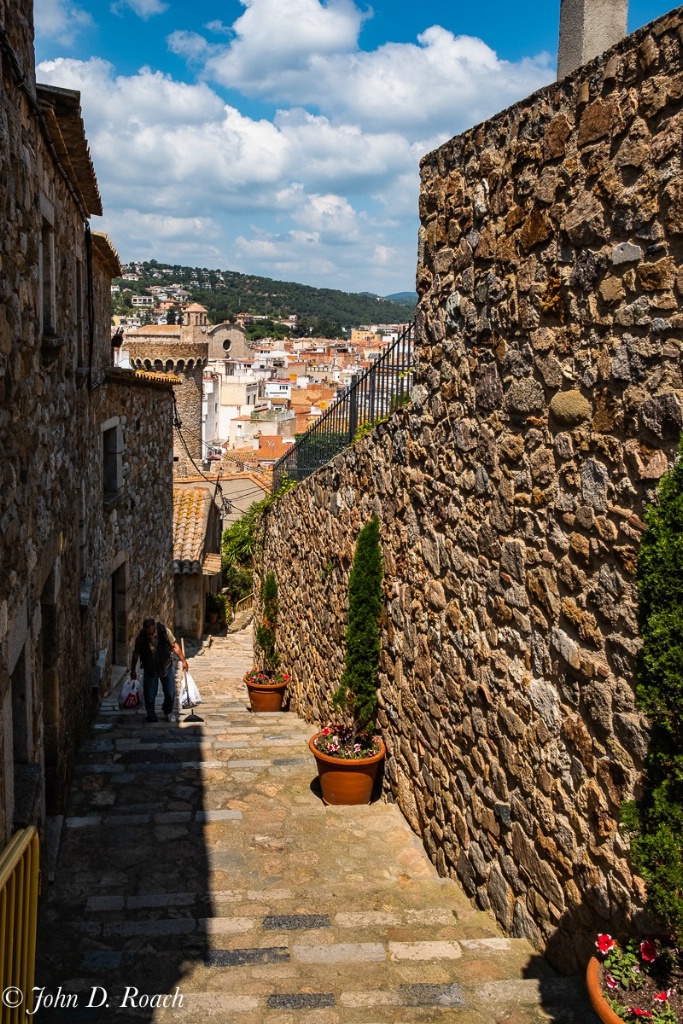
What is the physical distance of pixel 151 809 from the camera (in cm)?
647

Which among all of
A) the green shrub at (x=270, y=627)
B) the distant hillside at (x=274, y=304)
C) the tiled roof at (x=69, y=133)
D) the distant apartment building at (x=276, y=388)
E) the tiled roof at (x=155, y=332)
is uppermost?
the distant hillside at (x=274, y=304)

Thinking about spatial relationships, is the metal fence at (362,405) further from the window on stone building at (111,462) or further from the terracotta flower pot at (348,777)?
the terracotta flower pot at (348,777)

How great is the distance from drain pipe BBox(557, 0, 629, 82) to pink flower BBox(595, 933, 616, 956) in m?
3.69

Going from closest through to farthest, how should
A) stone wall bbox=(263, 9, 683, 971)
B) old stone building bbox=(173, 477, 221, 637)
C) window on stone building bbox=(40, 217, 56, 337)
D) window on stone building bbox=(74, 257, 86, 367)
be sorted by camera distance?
stone wall bbox=(263, 9, 683, 971)
window on stone building bbox=(40, 217, 56, 337)
window on stone building bbox=(74, 257, 86, 367)
old stone building bbox=(173, 477, 221, 637)

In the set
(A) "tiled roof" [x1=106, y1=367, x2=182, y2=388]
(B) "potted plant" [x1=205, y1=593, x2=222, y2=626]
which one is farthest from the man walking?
(B) "potted plant" [x1=205, y1=593, x2=222, y2=626]

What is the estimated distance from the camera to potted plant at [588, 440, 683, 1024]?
9.70ft

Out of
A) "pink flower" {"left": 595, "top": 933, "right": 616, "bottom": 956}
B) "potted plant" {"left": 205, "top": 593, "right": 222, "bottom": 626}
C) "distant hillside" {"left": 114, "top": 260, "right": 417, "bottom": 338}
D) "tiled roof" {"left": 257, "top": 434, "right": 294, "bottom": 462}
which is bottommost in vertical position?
"potted plant" {"left": 205, "top": 593, "right": 222, "bottom": 626}

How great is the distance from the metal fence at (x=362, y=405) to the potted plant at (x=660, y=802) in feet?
11.0

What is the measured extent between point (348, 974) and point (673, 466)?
278 centimetres

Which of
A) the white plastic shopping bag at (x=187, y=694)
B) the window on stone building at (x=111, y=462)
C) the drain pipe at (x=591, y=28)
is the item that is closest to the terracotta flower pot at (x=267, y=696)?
the white plastic shopping bag at (x=187, y=694)

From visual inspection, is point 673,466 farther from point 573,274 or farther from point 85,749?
point 85,749

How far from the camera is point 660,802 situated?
3061 millimetres

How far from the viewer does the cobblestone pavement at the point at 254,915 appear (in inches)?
151

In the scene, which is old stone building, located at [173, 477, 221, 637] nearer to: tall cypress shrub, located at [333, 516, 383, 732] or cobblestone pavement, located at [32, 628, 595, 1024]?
cobblestone pavement, located at [32, 628, 595, 1024]
